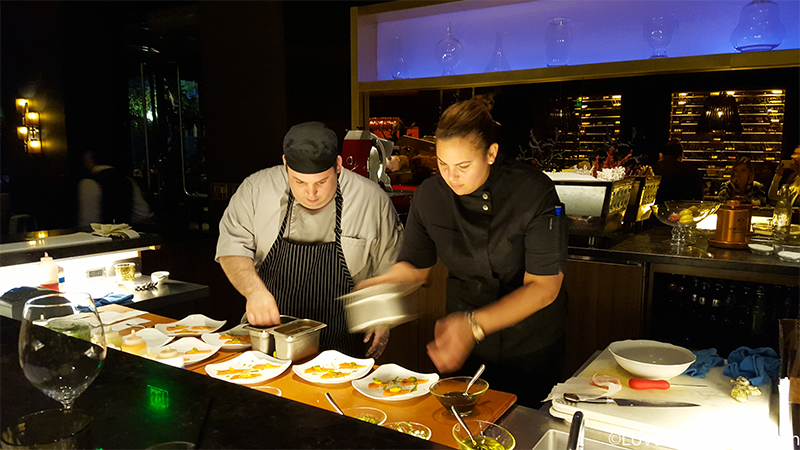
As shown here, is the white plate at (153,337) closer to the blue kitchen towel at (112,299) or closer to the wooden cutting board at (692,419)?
the blue kitchen towel at (112,299)

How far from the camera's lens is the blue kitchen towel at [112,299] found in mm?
2705

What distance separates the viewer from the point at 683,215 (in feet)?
10.0

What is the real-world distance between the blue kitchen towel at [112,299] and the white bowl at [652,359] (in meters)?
2.28

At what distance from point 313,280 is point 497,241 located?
0.83 meters

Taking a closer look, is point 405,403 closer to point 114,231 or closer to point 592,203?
point 592,203

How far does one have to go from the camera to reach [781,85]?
→ 133 inches

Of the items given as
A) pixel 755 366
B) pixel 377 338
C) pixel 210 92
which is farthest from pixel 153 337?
pixel 210 92

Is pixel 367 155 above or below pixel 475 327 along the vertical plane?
above

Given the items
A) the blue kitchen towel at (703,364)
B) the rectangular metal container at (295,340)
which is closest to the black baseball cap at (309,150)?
the rectangular metal container at (295,340)

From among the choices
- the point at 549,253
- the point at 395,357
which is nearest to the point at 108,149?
the point at 395,357

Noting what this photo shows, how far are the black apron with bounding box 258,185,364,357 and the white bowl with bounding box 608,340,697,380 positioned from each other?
116 cm

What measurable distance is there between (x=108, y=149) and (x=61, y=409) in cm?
A: 740

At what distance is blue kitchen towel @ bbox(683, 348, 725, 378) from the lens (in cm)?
158

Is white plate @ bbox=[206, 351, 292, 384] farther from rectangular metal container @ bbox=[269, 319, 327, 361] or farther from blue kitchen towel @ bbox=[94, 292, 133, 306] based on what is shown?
blue kitchen towel @ bbox=[94, 292, 133, 306]
